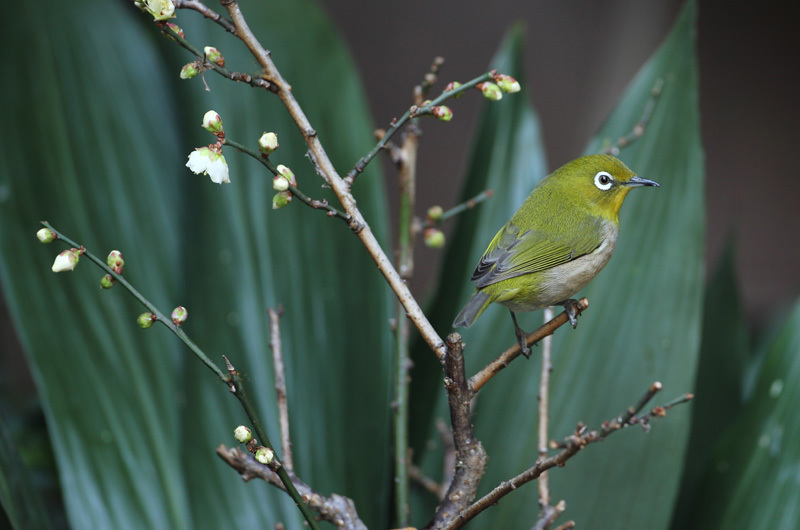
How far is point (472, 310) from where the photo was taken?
377 millimetres

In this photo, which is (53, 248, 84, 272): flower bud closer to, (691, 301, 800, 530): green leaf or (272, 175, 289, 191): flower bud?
(272, 175, 289, 191): flower bud

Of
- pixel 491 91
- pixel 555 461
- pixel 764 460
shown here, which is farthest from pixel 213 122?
pixel 764 460

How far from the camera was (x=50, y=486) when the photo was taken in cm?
88

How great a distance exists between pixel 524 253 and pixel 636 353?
0.97ft

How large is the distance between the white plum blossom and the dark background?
136cm

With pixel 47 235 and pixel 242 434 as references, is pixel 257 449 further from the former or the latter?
pixel 47 235

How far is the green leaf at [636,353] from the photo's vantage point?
0.62 m

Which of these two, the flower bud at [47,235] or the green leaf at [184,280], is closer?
the flower bud at [47,235]

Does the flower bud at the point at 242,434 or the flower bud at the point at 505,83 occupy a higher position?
the flower bud at the point at 505,83

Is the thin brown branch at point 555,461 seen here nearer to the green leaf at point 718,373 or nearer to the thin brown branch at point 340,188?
the thin brown branch at point 340,188

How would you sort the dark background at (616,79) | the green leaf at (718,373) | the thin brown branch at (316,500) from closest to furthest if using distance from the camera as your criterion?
the thin brown branch at (316,500) → the green leaf at (718,373) → the dark background at (616,79)

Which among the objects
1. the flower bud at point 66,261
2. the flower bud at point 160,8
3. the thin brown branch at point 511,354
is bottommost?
the thin brown branch at point 511,354

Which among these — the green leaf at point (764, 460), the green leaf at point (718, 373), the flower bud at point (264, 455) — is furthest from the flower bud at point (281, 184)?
the green leaf at point (718, 373)

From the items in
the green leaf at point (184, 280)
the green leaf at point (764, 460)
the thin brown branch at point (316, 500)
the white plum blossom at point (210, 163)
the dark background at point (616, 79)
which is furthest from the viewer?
the dark background at point (616, 79)
